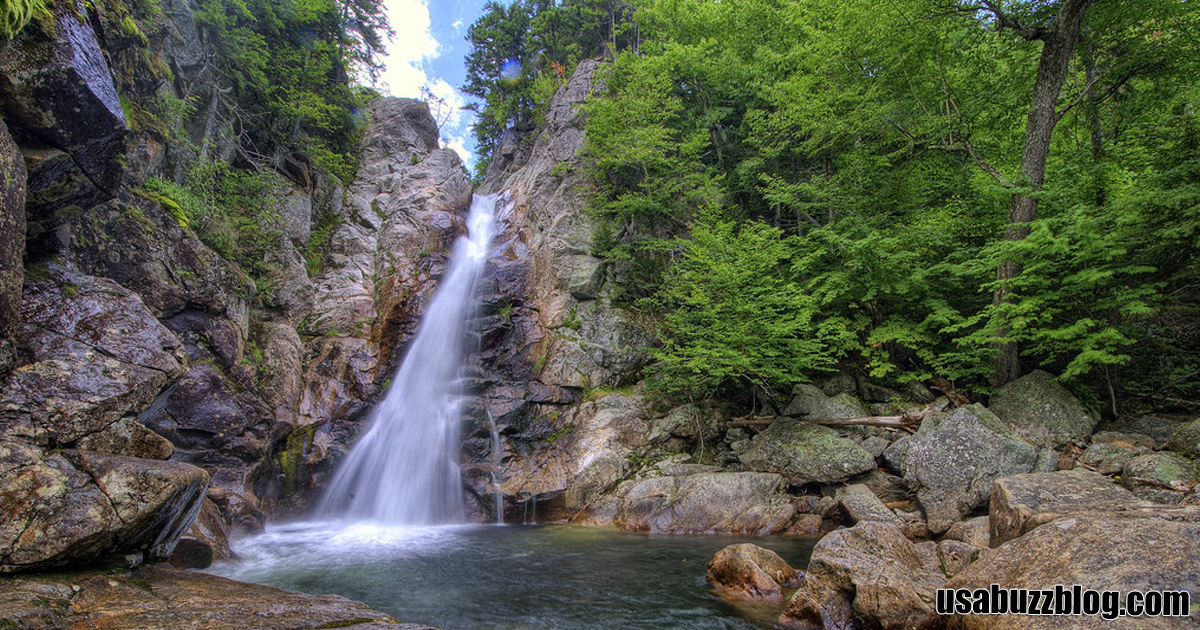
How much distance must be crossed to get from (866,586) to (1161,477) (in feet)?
16.0

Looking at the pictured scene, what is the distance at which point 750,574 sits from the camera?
6410mm

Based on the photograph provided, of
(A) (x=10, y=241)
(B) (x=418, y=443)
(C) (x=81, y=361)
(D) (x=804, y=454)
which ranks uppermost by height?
(A) (x=10, y=241)

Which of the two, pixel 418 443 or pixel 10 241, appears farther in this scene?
pixel 418 443

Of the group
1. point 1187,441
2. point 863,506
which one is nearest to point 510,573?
point 863,506

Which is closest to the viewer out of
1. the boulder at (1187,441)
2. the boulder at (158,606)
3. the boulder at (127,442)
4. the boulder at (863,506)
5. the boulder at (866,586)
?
the boulder at (158,606)

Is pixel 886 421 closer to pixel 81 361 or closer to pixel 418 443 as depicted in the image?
pixel 418 443

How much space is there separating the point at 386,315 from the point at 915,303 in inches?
630

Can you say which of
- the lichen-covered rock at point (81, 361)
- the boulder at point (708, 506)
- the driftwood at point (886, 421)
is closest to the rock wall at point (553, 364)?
the boulder at point (708, 506)

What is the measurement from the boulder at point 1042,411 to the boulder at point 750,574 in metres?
5.90

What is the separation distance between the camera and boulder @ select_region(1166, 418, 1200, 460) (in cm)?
687

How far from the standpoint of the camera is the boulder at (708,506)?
9797 millimetres

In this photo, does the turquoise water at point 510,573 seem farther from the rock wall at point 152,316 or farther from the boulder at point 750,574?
the rock wall at point 152,316

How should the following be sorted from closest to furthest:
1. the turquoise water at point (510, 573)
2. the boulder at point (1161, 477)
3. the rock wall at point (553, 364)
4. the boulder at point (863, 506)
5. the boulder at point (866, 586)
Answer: the boulder at point (866, 586) < the turquoise water at point (510, 573) < the boulder at point (1161, 477) < the boulder at point (863, 506) < the rock wall at point (553, 364)

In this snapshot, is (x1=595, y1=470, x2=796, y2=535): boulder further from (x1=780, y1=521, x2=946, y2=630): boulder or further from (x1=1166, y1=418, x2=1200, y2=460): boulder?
(x1=1166, y1=418, x2=1200, y2=460): boulder
